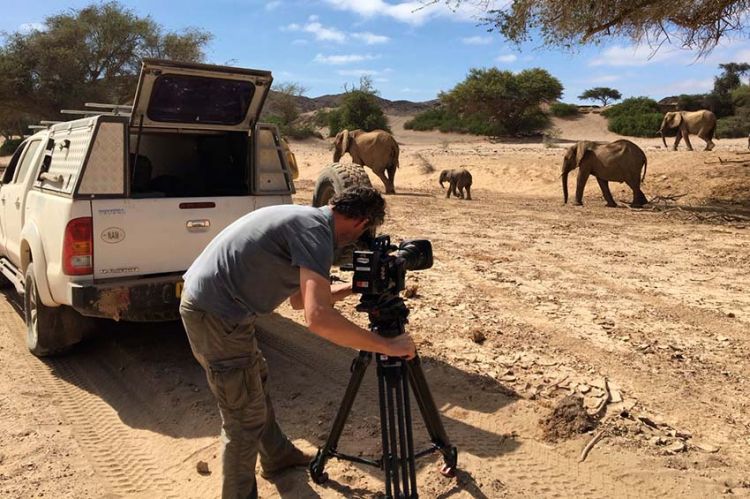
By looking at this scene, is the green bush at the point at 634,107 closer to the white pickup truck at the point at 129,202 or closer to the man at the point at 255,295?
the white pickup truck at the point at 129,202

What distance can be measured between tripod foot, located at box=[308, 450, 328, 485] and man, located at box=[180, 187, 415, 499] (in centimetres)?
42

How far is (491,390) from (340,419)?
5.57 feet

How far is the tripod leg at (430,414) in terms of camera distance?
336cm

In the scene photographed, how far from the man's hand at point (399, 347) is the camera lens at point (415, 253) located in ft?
1.29

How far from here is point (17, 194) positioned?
20.7ft

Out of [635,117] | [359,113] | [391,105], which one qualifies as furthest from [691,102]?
[391,105]

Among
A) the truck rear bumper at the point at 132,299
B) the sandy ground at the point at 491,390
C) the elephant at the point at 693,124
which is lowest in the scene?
the sandy ground at the point at 491,390

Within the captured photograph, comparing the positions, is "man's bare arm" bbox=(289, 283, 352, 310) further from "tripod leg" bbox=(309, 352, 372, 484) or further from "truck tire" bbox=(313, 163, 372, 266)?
"truck tire" bbox=(313, 163, 372, 266)

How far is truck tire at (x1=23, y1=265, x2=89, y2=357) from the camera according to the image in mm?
5395

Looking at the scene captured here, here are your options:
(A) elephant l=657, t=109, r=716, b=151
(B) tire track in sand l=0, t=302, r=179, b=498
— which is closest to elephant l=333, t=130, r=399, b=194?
(A) elephant l=657, t=109, r=716, b=151

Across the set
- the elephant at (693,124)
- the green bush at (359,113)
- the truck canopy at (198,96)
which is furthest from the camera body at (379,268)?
the green bush at (359,113)

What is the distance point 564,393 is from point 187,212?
3139 millimetres

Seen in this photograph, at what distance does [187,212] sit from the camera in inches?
206

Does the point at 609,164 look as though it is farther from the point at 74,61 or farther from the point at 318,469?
the point at 74,61
